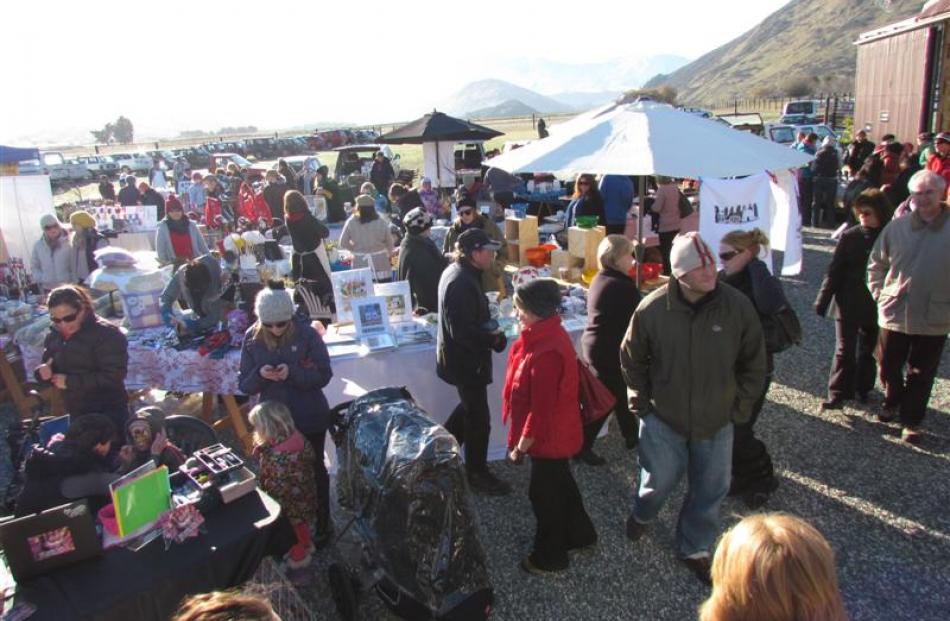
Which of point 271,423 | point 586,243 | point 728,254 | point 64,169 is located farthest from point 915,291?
point 64,169

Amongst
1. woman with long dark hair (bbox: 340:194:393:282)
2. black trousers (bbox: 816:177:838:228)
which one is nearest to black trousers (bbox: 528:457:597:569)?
woman with long dark hair (bbox: 340:194:393:282)

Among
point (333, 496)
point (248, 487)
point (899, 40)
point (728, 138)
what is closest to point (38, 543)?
point (248, 487)

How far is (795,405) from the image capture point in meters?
5.09

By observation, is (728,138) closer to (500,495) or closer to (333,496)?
(500,495)

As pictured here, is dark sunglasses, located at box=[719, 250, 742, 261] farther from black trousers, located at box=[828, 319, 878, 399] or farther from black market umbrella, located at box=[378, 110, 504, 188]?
black market umbrella, located at box=[378, 110, 504, 188]

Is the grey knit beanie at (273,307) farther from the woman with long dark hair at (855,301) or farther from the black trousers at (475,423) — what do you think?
the woman with long dark hair at (855,301)

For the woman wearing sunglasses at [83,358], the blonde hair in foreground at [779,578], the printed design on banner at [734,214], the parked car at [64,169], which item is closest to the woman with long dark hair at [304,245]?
the woman wearing sunglasses at [83,358]

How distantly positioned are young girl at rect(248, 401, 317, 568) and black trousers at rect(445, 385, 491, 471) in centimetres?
103

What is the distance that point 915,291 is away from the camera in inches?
160

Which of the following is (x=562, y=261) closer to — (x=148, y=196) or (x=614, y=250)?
(x=614, y=250)

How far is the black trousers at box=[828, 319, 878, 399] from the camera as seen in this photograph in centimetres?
476

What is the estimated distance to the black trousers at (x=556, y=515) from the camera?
129 inches

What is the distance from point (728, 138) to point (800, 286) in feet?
15.3

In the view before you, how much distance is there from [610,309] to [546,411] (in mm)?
1147
